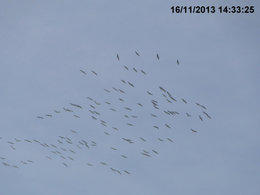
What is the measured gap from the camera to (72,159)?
171ft

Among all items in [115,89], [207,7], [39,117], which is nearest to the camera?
[207,7]

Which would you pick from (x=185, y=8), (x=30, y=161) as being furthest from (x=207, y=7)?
(x=30, y=161)

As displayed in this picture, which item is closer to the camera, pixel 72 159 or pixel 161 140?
pixel 161 140

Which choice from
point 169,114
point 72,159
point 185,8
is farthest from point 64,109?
point 185,8

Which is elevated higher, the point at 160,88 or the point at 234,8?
the point at 234,8

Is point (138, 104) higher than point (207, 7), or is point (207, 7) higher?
point (207, 7)

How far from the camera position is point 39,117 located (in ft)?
165

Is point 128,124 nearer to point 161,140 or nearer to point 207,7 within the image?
point 161,140

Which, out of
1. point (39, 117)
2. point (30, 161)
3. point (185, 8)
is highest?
point (185, 8)

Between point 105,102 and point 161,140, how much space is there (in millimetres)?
7992

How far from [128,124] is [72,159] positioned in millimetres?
9889

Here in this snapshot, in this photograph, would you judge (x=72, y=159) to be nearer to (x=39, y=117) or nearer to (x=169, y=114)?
(x=39, y=117)

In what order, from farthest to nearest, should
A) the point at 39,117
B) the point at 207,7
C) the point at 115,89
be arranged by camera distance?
the point at 39,117 < the point at 115,89 < the point at 207,7

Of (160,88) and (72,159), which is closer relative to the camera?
(160,88)
